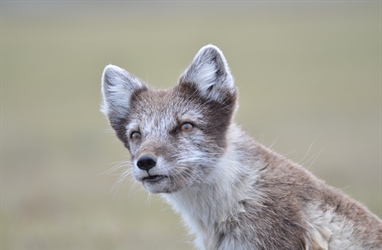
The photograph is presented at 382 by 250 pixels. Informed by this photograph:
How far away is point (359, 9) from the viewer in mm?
75625

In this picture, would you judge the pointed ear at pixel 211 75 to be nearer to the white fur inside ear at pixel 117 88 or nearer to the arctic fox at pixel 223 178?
the arctic fox at pixel 223 178

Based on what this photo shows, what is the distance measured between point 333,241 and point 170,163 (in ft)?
6.26

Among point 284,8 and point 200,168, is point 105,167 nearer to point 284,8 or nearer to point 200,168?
point 200,168

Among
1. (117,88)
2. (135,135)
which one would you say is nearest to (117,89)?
(117,88)

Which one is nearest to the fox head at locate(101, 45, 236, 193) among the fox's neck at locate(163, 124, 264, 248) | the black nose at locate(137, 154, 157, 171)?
the black nose at locate(137, 154, 157, 171)

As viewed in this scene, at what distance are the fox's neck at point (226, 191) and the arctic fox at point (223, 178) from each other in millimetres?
11

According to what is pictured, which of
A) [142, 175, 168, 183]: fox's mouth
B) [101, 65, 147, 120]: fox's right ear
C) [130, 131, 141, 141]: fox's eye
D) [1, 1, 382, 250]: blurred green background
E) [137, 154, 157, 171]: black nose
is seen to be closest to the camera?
[137, 154, 157, 171]: black nose

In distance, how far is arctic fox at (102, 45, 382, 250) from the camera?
28.2 feet

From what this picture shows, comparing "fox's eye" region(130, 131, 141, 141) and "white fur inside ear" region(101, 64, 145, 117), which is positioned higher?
"white fur inside ear" region(101, 64, 145, 117)

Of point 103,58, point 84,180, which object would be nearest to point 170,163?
point 84,180

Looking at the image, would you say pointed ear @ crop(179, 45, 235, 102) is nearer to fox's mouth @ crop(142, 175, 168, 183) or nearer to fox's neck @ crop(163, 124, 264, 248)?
fox's neck @ crop(163, 124, 264, 248)

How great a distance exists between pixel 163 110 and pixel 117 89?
2.88ft

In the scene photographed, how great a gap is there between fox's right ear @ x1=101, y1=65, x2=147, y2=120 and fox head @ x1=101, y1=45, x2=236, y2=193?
14 millimetres

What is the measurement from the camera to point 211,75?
9.13 metres
